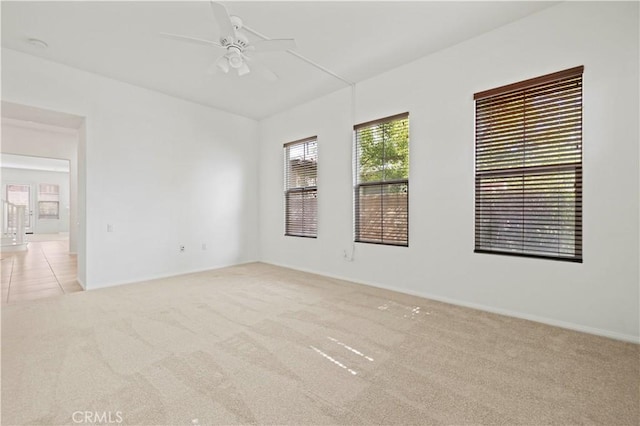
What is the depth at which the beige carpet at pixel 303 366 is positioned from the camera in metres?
1.69

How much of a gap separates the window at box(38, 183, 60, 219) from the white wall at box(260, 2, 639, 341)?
1391cm

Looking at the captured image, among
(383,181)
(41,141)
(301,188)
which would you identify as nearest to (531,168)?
(383,181)

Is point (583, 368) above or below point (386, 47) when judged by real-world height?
below

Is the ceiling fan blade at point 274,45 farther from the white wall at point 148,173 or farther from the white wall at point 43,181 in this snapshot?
the white wall at point 43,181

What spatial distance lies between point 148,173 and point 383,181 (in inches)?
148

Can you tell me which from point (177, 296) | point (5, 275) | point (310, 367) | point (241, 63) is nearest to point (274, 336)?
point (310, 367)

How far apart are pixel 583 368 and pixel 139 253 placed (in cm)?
548

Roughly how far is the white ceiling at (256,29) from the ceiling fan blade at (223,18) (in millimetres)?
463

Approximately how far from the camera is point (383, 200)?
14.2 feet

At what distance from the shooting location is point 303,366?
7.13ft

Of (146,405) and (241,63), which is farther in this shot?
(241,63)

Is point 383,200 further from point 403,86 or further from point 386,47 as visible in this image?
point 386,47

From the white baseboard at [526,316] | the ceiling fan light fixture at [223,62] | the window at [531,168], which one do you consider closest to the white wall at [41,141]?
the ceiling fan light fixture at [223,62]

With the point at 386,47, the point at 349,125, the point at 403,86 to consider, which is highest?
the point at 386,47
